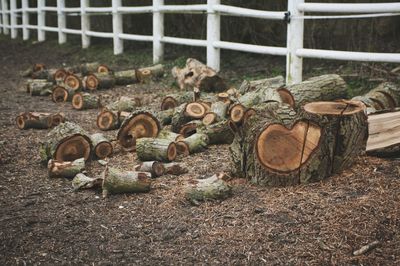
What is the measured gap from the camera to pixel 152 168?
422cm

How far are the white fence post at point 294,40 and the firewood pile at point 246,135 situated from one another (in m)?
0.79

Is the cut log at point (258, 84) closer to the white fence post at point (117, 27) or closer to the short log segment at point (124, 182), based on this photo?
the short log segment at point (124, 182)

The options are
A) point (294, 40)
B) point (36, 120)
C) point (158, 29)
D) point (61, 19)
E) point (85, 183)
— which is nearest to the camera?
point (85, 183)

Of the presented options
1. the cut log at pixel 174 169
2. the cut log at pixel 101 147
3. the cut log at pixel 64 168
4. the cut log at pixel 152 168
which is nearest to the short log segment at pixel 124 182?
the cut log at pixel 152 168

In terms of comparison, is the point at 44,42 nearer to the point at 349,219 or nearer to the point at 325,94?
the point at 325,94

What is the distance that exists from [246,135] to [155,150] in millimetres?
1040

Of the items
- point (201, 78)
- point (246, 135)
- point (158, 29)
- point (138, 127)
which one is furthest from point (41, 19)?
point (246, 135)

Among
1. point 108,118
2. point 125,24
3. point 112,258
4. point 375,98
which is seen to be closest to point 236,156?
point 112,258

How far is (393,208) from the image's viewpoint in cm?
322

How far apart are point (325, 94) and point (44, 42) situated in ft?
40.2

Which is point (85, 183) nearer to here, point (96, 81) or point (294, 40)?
point (294, 40)

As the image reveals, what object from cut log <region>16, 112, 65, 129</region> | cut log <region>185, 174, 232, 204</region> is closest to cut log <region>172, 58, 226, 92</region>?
cut log <region>16, 112, 65, 129</region>

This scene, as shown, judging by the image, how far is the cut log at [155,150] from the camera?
4.55 m

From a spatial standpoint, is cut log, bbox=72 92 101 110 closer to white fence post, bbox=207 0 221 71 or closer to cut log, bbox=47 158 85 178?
white fence post, bbox=207 0 221 71
